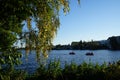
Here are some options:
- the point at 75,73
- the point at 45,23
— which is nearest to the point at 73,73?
the point at 75,73

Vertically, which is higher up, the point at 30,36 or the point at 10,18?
the point at 10,18

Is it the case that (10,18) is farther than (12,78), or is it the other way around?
(12,78)

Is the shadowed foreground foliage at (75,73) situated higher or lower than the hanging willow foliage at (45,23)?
lower

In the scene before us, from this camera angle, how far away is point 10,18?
945 centimetres

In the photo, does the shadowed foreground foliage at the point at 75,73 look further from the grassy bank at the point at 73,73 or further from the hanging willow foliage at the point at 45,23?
the hanging willow foliage at the point at 45,23

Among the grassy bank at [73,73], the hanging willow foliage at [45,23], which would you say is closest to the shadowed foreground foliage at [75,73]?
the grassy bank at [73,73]

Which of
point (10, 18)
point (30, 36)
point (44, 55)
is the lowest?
point (44, 55)

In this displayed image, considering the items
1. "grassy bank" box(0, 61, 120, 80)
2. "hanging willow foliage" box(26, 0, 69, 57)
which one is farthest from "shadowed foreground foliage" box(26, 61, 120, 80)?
"hanging willow foliage" box(26, 0, 69, 57)

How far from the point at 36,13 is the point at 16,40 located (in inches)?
45.3

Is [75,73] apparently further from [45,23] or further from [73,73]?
[45,23]

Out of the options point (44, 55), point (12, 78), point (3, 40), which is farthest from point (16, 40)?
point (12, 78)

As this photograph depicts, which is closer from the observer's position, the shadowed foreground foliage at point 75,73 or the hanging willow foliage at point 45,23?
the hanging willow foliage at point 45,23

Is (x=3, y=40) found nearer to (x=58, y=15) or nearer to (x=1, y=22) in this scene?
(x=1, y=22)

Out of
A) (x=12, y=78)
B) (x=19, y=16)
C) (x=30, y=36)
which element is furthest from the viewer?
(x=12, y=78)
